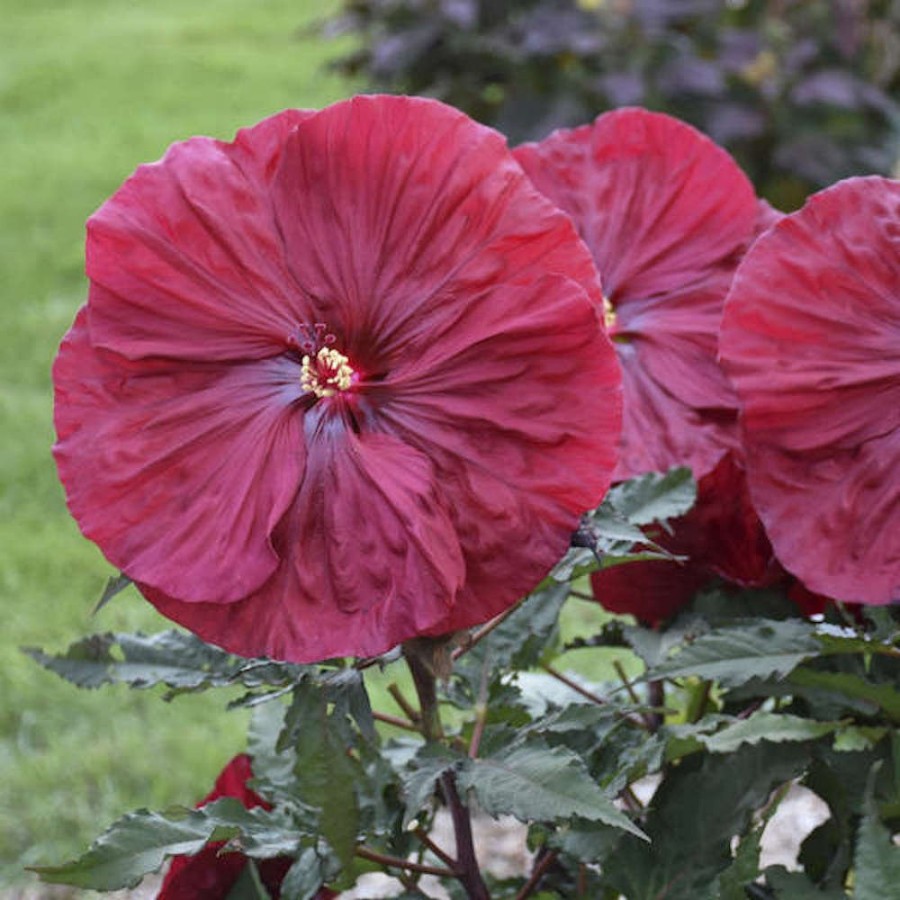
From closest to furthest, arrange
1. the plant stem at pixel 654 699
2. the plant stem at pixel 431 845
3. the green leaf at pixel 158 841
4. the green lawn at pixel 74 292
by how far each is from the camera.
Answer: the green leaf at pixel 158 841, the plant stem at pixel 431 845, the plant stem at pixel 654 699, the green lawn at pixel 74 292

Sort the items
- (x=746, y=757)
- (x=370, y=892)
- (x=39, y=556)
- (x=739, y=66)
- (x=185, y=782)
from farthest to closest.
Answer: (x=739, y=66)
(x=39, y=556)
(x=185, y=782)
(x=370, y=892)
(x=746, y=757)

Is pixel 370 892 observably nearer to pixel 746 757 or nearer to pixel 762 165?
pixel 746 757

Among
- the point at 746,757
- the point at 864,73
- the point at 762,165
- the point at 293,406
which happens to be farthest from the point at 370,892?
the point at 864,73

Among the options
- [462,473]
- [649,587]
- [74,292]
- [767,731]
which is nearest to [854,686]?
[767,731]

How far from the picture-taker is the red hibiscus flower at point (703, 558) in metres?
0.93

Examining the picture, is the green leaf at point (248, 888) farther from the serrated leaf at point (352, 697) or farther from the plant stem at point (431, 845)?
the serrated leaf at point (352, 697)

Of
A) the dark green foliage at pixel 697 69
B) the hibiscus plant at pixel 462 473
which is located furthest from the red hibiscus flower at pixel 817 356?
the dark green foliage at pixel 697 69

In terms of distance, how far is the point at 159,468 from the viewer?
77cm

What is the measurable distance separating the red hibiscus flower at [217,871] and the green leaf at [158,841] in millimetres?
53

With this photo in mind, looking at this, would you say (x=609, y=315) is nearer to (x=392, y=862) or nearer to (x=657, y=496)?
(x=657, y=496)

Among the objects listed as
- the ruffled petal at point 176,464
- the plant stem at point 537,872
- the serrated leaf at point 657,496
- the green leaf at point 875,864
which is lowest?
the plant stem at point 537,872

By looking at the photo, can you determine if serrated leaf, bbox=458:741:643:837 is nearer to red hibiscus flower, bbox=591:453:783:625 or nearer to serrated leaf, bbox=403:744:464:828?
serrated leaf, bbox=403:744:464:828

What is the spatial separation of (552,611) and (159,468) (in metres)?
0.34

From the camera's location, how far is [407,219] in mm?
802
